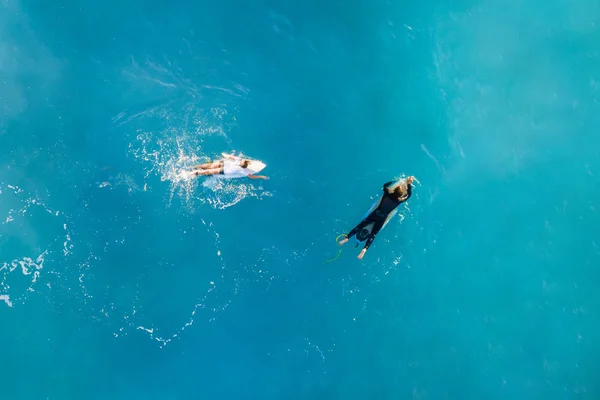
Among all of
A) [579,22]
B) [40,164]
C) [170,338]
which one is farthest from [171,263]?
[579,22]

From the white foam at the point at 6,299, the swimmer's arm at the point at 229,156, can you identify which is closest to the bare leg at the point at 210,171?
the swimmer's arm at the point at 229,156

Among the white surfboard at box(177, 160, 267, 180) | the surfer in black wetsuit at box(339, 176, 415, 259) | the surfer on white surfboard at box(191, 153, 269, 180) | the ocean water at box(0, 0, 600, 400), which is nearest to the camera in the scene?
the surfer in black wetsuit at box(339, 176, 415, 259)

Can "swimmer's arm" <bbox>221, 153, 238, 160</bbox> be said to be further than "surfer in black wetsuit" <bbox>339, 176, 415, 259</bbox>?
Yes

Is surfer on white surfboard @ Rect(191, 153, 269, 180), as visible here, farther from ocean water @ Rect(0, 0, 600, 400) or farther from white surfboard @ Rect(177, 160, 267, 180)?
ocean water @ Rect(0, 0, 600, 400)

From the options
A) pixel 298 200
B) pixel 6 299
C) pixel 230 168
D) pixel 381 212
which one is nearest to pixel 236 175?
pixel 230 168

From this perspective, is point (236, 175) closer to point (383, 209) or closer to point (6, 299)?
point (383, 209)

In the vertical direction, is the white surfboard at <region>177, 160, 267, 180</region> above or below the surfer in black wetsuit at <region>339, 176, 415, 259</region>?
above

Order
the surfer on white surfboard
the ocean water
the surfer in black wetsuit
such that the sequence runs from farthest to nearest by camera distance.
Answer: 1. the ocean water
2. the surfer on white surfboard
3. the surfer in black wetsuit

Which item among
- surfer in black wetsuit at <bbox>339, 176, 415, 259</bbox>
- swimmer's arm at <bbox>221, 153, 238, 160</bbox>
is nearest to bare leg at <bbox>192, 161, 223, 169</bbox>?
swimmer's arm at <bbox>221, 153, 238, 160</bbox>

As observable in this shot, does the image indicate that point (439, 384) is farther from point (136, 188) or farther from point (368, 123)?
point (136, 188)
